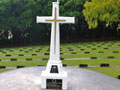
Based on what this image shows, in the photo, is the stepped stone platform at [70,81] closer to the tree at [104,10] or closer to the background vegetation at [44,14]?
the tree at [104,10]

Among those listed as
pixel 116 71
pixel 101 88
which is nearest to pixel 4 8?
pixel 116 71

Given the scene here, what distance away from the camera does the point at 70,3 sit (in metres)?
24.7

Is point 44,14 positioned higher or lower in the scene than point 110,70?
higher

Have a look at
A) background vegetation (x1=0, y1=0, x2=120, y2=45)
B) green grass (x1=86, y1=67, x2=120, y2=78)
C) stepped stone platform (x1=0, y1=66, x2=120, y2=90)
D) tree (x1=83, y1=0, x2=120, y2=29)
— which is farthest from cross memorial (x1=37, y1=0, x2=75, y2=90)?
background vegetation (x1=0, y1=0, x2=120, y2=45)

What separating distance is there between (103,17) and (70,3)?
6806mm

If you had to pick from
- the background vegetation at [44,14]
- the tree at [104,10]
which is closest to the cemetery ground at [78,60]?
the tree at [104,10]

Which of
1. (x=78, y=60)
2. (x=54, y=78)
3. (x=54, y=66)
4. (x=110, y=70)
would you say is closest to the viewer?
(x=54, y=78)

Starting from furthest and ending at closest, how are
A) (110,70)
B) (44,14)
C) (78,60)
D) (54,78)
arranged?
(44,14)
(78,60)
(110,70)
(54,78)

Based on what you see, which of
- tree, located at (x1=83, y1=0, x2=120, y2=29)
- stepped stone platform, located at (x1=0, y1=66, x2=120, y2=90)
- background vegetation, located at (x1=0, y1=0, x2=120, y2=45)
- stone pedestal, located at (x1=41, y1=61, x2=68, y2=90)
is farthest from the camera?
background vegetation, located at (x1=0, y1=0, x2=120, y2=45)

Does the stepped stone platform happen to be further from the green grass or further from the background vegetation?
the background vegetation

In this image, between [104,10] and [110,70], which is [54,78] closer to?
[110,70]

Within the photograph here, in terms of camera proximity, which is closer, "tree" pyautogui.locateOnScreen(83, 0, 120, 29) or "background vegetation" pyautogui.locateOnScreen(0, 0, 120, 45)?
"tree" pyautogui.locateOnScreen(83, 0, 120, 29)

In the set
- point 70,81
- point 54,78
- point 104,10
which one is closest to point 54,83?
point 54,78

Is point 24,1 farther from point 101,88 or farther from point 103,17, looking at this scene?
point 101,88
